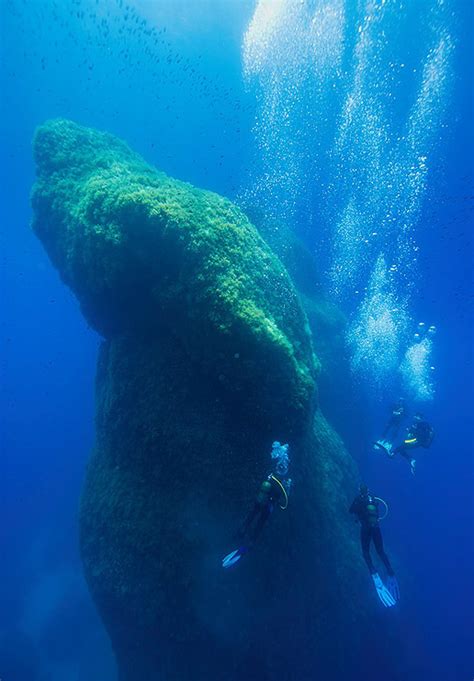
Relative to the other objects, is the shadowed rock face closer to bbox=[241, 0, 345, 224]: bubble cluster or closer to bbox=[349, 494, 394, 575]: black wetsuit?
bbox=[349, 494, 394, 575]: black wetsuit

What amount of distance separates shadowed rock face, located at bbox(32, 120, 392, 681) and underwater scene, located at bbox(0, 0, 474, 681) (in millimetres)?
68

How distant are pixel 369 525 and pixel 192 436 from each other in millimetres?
5207

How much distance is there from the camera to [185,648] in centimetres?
1012

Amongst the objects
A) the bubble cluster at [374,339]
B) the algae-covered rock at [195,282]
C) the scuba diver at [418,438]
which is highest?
the bubble cluster at [374,339]

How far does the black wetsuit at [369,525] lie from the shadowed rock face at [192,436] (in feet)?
4.93

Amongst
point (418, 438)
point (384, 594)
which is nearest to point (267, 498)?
point (384, 594)

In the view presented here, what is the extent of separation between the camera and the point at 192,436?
930 centimetres

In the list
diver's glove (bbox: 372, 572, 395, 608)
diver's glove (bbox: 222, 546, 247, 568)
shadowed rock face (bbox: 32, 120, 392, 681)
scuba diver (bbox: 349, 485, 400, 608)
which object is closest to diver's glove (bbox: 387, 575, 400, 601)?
scuba diver (bbox: 349, 485, 400, 608)

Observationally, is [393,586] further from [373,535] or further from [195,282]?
[195,282]

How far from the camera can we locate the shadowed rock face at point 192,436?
8594 millimetres

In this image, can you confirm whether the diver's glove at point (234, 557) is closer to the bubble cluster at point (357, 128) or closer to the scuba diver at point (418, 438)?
the scuba diver at point (418, 438)

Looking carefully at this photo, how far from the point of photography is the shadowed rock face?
8.59 m

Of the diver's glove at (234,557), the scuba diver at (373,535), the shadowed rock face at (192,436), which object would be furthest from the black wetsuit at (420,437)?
the diver's glove at (234,557)

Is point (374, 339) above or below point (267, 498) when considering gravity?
above
